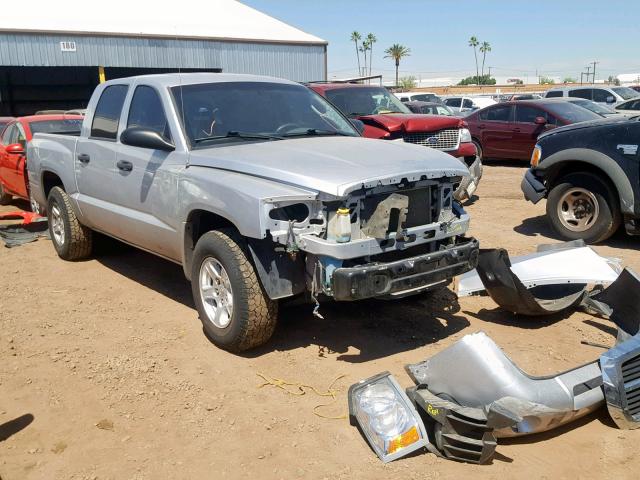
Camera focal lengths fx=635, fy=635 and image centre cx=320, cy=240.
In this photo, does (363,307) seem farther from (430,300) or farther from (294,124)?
(294,124)

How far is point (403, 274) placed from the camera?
4.06 m

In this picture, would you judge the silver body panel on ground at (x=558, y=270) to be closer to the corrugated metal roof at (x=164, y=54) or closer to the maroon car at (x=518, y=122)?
the maroon car at (x=518, y=122)

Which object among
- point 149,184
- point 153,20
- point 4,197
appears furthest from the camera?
point 153,20

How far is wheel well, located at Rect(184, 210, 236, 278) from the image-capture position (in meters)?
4.70

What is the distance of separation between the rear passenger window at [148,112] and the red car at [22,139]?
4.23 metres

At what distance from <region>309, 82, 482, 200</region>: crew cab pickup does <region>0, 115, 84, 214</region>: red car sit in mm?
4003

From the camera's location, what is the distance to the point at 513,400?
3.24m

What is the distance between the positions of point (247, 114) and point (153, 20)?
2441 cm

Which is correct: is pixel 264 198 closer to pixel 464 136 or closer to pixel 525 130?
pixel 464 136

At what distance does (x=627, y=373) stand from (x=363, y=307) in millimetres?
2343

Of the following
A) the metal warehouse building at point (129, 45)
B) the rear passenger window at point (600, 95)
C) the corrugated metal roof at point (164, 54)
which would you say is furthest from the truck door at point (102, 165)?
the corrugated metal roof at point (164, 54)

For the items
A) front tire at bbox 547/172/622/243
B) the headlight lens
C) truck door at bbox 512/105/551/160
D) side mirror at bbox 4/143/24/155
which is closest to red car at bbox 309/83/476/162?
the headlight lens

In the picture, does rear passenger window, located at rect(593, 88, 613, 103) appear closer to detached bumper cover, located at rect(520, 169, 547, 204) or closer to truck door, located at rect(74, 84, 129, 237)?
detached bumper cover, located at rect(520, 169, 547, 204)

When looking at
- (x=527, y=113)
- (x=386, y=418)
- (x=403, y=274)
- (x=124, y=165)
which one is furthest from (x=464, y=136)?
(x=386, y=418)
